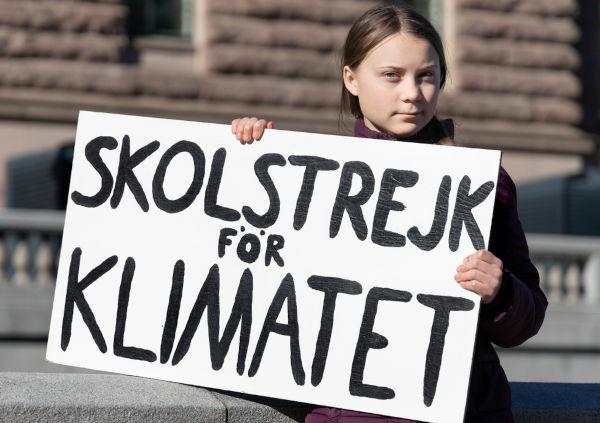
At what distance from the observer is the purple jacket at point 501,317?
3121mm

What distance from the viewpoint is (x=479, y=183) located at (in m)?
3.24

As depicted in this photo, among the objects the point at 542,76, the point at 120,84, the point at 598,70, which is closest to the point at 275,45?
the point at 120,84

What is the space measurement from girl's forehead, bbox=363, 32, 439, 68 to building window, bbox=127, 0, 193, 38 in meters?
13.3

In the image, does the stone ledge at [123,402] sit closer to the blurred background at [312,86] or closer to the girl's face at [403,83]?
the girl's face at [403,83]

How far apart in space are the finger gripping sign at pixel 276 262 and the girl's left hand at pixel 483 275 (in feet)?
0.16

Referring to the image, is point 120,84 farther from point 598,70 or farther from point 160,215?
point 160,215

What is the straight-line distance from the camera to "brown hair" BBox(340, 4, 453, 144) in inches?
130

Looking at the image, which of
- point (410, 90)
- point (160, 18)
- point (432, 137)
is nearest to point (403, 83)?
point (410, 90)

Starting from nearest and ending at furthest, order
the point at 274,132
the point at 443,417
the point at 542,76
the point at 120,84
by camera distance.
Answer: the point at 443,417
the point at 274,132
the point at 120,84
the point at 542,76

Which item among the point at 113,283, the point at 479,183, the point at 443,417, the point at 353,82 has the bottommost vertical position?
the point at 443,417

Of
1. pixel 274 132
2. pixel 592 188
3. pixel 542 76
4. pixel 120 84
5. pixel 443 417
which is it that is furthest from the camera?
pixel 542 76

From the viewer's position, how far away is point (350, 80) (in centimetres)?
345

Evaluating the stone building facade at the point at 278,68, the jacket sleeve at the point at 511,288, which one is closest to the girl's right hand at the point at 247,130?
the jacket sleeve at the point at 511,288

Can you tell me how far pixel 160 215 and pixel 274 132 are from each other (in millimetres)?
325
